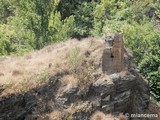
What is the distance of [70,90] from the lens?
61.6 feet

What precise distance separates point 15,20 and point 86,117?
15.7 meters

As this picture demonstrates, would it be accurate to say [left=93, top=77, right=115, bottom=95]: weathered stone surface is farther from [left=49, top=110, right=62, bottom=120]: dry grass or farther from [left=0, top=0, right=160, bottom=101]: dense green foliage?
[left=0, top=0, right=160, bottom=101]: dense green foliage

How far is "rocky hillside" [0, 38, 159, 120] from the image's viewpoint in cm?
1838

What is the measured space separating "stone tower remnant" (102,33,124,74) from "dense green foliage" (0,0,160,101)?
423 inches

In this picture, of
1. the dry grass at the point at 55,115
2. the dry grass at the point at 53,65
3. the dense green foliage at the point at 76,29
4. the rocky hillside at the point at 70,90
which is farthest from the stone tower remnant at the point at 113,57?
the dense green foliage at the point at 76,29

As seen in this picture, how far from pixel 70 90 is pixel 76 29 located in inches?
735

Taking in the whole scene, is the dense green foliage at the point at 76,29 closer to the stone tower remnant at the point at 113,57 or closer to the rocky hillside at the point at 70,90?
the rocky hillside at the point at 70,90

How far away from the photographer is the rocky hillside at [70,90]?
18375 mm

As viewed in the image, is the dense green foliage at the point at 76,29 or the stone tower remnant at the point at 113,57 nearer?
the stone tower remnant at the point at 113,57

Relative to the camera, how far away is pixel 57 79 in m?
19.4

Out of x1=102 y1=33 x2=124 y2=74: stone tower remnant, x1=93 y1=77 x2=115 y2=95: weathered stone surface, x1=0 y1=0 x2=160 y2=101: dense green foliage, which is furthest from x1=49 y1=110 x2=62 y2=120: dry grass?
x1=0 y1=0 x2=160 y2=101: dense green foliage

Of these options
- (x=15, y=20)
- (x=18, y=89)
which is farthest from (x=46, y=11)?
(x=18, y=89)

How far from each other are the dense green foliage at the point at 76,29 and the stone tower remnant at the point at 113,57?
10.8 m

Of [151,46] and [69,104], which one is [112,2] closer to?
[151,46]
